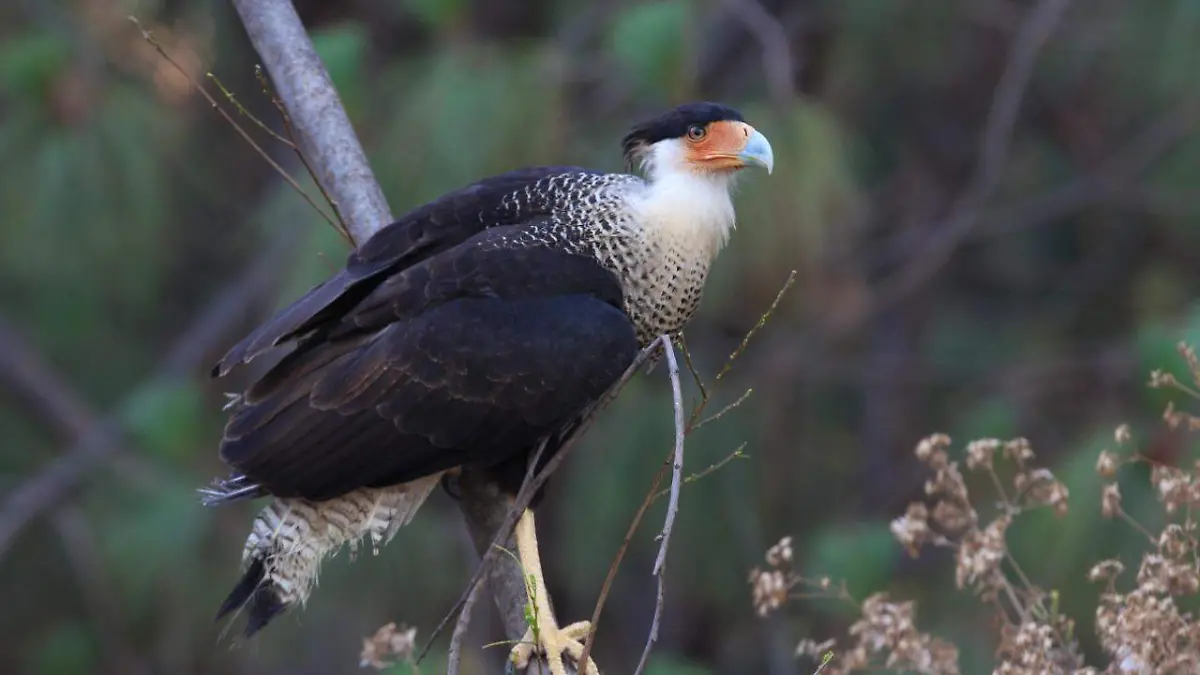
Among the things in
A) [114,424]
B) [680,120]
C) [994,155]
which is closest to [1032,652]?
[680,120]

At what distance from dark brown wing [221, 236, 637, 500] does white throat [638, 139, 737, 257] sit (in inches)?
9.1

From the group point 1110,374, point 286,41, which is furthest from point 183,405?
point 1110,374

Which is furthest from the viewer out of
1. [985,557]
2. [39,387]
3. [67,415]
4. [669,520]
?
[39,387]

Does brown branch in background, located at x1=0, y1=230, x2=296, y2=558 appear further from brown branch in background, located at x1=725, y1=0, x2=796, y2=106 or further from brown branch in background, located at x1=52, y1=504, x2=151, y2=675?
brown branch in background, located at x1=725, y1=0, x2=796, y2=106

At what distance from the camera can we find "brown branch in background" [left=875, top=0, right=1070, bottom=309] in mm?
6395

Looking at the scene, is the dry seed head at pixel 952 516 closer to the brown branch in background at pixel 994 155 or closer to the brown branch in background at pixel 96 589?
the brown branch in background at pixel 994 155

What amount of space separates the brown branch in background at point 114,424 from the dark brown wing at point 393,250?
3093 millimetres

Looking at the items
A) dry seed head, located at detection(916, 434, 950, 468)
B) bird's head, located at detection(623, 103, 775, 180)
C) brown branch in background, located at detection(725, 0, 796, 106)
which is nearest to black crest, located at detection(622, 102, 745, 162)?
bird's head, located at detection(623, 103, 775, 180)

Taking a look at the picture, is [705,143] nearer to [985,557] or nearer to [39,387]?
[985,557]

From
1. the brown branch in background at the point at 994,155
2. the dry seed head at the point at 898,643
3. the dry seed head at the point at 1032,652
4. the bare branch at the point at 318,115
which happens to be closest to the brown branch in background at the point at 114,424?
the brown branch in background at the point at 994,155

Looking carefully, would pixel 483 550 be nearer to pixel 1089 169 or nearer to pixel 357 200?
pixel 357 200

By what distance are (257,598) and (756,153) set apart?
1.18m

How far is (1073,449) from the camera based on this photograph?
567 centimetres

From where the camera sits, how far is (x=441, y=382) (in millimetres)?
3045
